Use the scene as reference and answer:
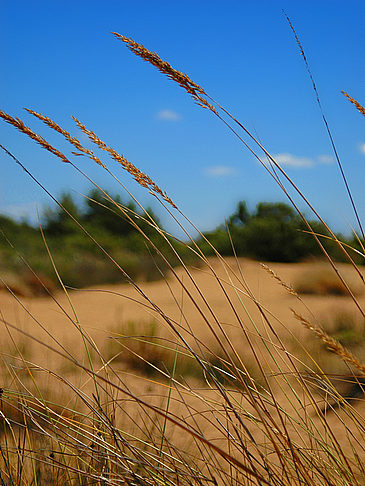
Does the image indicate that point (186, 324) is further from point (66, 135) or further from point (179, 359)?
point (66, 135)

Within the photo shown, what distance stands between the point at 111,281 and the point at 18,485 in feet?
29.9

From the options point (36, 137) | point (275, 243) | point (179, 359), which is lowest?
point (179, 359)

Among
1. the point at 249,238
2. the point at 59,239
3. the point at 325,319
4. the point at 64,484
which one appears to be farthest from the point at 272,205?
the point at 64,484

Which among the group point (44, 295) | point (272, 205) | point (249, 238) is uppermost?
point (272, 205)

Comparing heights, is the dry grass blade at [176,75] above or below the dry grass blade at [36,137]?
above

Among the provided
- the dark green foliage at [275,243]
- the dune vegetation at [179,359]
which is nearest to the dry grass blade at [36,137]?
the dune vegetation at [179,359]

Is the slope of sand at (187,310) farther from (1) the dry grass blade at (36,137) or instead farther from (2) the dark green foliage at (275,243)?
(1) the dry grass blade at (36,137)

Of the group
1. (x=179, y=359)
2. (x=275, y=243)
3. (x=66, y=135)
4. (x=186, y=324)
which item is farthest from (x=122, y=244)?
(x=66, y=135)

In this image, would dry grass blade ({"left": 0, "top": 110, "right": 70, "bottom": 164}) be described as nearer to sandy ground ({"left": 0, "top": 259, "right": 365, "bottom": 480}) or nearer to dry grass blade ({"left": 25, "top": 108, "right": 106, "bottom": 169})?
dry grass blade ({"left": 25, "top": 108, "right": 106, "bottom": 169})

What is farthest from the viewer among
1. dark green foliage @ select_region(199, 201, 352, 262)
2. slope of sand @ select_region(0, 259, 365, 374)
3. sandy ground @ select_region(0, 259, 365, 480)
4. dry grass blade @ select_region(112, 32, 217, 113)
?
dark green foliage @ select_region(199, 201, 352, 262)

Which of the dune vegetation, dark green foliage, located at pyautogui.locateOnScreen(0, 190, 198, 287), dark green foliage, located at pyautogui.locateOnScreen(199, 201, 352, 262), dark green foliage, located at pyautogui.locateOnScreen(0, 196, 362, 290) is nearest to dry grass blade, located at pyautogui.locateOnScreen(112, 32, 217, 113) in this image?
the dune vegetation

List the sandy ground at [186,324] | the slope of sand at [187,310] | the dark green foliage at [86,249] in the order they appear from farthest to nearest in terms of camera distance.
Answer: the dark green foliage at [86,249] < the slope of sand at [187,310] < the sandy ground at [186,324]

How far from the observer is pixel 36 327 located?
22.5 feet

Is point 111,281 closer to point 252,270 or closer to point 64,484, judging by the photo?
point 252,270
